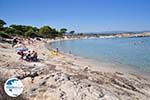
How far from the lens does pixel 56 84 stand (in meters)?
11.6

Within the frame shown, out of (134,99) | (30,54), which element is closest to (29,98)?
(134,99)

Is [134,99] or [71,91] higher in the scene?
→ [71,91]

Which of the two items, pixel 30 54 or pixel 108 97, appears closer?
pixel 108 97

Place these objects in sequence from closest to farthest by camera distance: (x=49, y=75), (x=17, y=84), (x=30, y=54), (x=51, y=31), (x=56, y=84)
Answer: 1. (x=17, y=84)
2. (x=56, y=84)
3. (x=49, y=75)
4. (x=30, y=54)
5. (x=51, y=31)

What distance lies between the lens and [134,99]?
11.9 meters

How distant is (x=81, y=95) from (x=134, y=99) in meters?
2.60

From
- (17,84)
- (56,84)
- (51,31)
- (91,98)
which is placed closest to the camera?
(17,84)

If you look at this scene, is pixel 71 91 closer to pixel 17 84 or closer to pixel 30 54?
pixel 17 84

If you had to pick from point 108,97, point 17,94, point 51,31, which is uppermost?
point 17,94

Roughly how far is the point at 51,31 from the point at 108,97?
372 feet

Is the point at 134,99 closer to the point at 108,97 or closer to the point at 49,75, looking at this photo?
the point at 108,97

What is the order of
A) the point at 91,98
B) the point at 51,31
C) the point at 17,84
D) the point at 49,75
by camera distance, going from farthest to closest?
the point at 51,31 < the point at 49,75 < the point at 91,98 < the point at 17,84

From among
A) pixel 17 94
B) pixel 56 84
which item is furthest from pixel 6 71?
pixel 17 94

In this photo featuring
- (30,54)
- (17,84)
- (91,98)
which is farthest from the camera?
(30,54)
